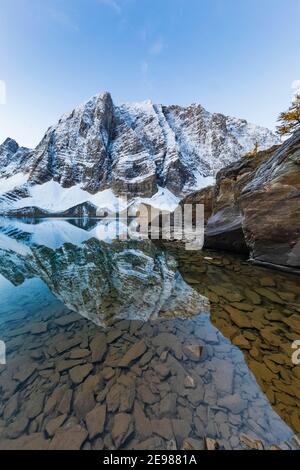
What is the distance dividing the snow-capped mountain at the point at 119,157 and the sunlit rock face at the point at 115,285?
130560mm

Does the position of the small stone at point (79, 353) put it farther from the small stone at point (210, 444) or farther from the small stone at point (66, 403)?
the small stone at point (210, 444)

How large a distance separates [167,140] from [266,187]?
599ft

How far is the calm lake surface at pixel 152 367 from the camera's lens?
2.45 metres

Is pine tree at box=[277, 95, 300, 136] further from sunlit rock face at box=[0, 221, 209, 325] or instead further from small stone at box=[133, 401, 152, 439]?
small stone at box=[133, 401, 152, 439]

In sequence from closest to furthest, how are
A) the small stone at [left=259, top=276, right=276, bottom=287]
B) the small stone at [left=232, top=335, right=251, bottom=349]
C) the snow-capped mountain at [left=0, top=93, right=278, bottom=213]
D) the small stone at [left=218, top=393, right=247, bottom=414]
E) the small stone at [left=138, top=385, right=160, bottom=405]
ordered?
the small stone at [left=218, top=393, right=247, bottom=414], the small stone at [left=138, top=385, right=160, bottom=405], the small stone at [left=232, top=335, right=251, bottom=349], the small stone at [left=259, top=276, right=276, bottom=287], the snow-capped mountain at [left=0, top=93, right=278, bottom=213]

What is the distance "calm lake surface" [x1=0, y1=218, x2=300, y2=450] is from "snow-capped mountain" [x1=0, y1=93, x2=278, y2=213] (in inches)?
5345

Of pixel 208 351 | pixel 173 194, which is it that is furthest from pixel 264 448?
pixel 173 194

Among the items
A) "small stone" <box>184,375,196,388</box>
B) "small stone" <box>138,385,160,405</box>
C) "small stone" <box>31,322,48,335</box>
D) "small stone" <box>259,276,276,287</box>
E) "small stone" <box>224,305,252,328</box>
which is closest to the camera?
"small stone" <box>138,385,160,405</box>

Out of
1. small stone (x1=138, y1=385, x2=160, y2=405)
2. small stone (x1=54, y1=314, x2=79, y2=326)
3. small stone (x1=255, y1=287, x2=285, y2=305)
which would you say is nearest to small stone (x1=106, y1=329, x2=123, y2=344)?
small stone (x1=54, y1=314, x2=79, y2=326)

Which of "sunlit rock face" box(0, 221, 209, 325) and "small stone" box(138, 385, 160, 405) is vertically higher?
"sunlit rock face" box(0, 221, 209, 325)

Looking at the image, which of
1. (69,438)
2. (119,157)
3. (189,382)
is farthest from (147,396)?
(119,157)

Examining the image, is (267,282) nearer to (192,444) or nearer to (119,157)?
(192,444)

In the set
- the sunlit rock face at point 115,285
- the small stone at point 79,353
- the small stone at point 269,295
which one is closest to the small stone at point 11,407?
the small stone at point 79,353

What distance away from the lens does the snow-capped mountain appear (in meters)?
152
